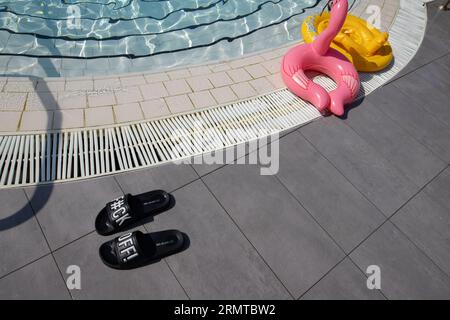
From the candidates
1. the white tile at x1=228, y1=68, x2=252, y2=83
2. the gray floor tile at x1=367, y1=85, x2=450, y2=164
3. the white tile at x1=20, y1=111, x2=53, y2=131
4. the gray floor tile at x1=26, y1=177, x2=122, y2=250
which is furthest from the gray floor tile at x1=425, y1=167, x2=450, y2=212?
the white tile at x1=20, y1=111, x2=53, y2=131

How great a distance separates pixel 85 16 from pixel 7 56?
221 cm

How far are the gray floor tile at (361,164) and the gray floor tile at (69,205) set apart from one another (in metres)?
3.30

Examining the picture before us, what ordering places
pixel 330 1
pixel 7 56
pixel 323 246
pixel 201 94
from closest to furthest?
pixel 323 246 < pixel 201 94 < pixel 7 56 < pixel 330 1

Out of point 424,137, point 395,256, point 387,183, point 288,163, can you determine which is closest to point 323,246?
point 395,256

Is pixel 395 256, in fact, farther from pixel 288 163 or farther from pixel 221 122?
pixel 221 122

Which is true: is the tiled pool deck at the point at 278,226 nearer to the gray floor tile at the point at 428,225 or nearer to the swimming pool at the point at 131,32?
the gray floor tile at the point at 428,225

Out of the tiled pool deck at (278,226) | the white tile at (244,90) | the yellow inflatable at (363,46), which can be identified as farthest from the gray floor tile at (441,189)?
the white tile at (244,90)

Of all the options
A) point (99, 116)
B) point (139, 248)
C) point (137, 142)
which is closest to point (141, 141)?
point (137, 142)

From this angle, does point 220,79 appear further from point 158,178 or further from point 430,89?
point 430,89

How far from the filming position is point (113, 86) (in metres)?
5.41

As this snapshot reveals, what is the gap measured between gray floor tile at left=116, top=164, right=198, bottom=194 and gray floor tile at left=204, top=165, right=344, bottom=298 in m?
0.32

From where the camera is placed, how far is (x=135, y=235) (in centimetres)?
353

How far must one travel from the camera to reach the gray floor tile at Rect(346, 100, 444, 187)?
200 inches

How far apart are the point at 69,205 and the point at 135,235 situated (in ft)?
3.41
